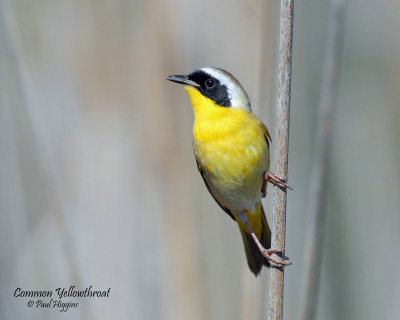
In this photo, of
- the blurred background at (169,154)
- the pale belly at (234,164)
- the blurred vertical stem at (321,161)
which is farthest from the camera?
the blurred background at (169,154)

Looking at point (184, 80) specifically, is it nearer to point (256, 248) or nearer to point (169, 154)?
point (169, 154)

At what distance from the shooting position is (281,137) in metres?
1.76

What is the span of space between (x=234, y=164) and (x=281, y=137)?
0.52 metres

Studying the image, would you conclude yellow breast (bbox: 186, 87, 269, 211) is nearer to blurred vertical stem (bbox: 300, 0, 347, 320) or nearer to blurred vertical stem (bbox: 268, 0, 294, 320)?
blurred vertical stem (bbox: 268, 0, 294, 320)

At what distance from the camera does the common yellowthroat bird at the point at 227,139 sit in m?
2.25

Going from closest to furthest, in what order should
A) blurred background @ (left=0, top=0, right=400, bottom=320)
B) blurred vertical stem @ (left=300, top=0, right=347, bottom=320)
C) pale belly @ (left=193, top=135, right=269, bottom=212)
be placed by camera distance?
1. blurred vertical stem @ (left=300, top=0, right=347, bottom=320)
2. pale belly @ (left=193, top=135, right=269, bottom=212)
3. blurred background @ (left=0, top=0, right=400, bottom=320)

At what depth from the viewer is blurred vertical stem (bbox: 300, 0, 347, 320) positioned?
64.7 inches

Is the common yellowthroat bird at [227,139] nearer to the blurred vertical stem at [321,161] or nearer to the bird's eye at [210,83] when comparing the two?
the bird's eye at [210,83]

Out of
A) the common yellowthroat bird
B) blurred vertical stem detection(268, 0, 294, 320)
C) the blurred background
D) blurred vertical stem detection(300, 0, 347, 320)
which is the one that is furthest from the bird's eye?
blurred vertical stem detection(300, 0, 347, 320)

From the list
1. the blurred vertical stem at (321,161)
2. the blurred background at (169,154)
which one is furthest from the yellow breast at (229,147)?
the blurred vertical stem at (321,161)

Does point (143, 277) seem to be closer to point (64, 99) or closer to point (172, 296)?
point (172, 296)

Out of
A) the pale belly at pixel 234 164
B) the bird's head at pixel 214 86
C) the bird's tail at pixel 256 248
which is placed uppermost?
the bird's head at pixel 214 86

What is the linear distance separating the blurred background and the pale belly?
0.17 meters

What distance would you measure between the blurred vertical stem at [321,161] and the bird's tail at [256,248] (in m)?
0.70
